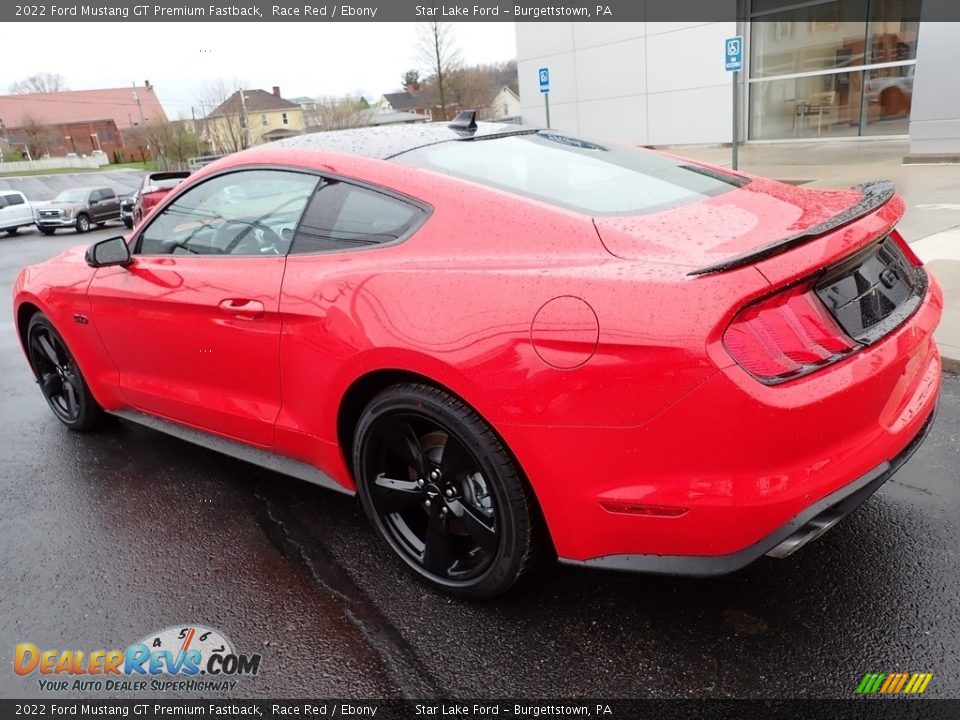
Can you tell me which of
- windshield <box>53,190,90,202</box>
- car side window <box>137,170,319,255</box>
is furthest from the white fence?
car side window <box>137,170,319,255</box>

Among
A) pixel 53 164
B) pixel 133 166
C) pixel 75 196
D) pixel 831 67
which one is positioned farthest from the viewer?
pixel 133 166

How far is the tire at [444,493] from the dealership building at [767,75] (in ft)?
43.9

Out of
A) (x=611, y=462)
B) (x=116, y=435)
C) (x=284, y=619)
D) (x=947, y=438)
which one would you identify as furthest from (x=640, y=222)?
(x=116, y=435)

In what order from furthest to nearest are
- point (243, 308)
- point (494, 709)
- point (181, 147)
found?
point (181, 147) → point (243, 308) → point (494, 709)

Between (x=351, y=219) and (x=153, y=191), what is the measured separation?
16.3 meters

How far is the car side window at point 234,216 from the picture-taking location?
292 centimetres

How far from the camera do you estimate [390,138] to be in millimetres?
3006

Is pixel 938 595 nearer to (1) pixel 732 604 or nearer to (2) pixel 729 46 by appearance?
(1) pixel 732 604

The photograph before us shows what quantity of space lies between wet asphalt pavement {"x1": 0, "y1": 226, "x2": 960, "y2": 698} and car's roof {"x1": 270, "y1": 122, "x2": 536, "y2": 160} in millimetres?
1580

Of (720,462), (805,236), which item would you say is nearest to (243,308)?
(720,462)

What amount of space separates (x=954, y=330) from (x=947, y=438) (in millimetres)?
1524

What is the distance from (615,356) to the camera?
1.93 meters

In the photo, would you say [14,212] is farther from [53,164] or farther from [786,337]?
[53,164]

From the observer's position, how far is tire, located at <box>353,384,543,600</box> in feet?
7.34
